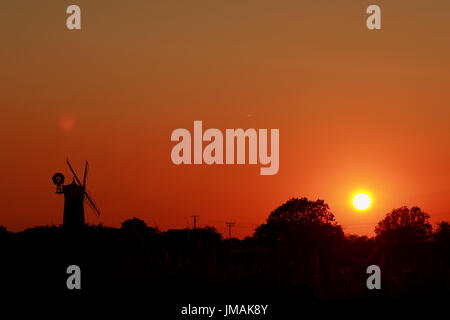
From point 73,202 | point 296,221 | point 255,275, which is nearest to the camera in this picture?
point 255,275

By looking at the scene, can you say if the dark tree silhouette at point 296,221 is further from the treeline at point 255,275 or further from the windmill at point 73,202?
the treeline at point 255,275

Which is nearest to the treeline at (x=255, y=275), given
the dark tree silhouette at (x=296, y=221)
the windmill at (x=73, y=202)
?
the windmill at (x=73, y=202)

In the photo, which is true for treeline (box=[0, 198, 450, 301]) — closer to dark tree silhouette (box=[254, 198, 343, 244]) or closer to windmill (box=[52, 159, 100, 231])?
windmill (box=[52, 159, 100, 231])

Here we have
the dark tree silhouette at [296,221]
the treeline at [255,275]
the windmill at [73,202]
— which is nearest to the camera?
the treeline at [255,275]

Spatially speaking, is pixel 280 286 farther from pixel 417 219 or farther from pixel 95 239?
pixel 417 219

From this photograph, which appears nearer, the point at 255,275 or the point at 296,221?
the point at 255,275

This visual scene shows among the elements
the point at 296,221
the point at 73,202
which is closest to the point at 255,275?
the point at 73,202

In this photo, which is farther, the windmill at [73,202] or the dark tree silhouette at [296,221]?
the dark tree silhouette at [296,221]

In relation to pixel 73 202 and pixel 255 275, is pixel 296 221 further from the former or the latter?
pixel 255 275

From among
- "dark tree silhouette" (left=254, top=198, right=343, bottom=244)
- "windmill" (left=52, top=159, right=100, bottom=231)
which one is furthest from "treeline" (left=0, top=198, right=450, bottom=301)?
"dark tree silhouette" (left=254, top=198, right=343, bottom=244)

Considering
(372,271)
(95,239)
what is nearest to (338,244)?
(95,239)

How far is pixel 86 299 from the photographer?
822 inches
